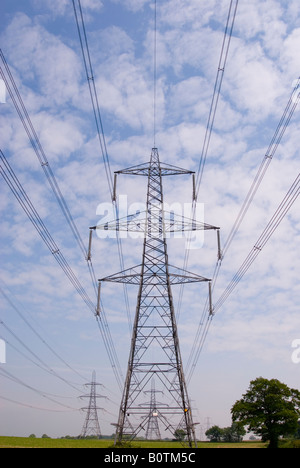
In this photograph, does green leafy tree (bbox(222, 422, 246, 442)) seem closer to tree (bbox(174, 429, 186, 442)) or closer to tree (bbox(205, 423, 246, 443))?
tree (bbox(205, 423, 246, 443))

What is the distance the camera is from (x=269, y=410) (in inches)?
2489

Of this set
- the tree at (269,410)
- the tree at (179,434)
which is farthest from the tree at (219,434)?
the tree at (179,434)

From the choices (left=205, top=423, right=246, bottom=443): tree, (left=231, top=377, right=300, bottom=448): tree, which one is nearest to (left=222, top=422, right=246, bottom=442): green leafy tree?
(left=205, top=423, right=246, bottom=443): tree

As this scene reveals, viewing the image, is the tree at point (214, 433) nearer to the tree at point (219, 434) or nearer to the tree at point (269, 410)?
the tree at point (219, 434)

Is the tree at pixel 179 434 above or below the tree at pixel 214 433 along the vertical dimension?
below

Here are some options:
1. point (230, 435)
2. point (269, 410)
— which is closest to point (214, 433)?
point (230, 435)

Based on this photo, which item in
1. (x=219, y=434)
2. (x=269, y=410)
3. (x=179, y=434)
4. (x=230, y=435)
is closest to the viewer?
(x=179, y=434)

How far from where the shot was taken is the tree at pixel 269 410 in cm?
6109

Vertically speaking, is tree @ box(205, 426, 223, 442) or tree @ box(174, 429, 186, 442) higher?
tree @ box(205, 426, 223, 442)

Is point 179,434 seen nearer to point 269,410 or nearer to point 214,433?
point 269,410

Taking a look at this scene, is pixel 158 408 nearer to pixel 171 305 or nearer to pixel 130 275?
pixel 171 305

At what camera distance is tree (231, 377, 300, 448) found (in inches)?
2405

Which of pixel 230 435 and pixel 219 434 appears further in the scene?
pixel 219 434
